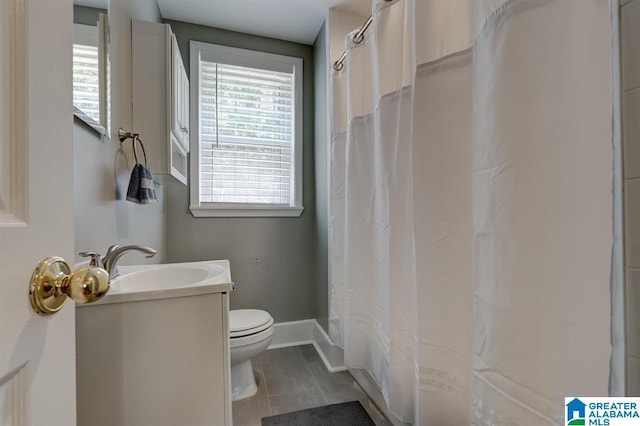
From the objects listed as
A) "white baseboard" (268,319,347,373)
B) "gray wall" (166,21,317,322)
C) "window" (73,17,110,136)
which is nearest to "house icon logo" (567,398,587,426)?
"window" (73,17,110,136)

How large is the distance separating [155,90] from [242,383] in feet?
5.63

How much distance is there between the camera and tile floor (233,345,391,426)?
63.0 inches

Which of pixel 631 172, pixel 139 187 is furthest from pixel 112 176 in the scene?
pixel 631 172

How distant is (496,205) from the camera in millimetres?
703

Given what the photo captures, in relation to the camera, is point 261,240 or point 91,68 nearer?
point 91,68

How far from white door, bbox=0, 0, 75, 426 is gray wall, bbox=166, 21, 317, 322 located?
1.85 meters

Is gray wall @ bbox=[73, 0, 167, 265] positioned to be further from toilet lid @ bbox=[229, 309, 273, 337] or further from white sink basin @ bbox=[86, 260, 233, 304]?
toilet lid @ bbox=[229, 309, 273, 337]

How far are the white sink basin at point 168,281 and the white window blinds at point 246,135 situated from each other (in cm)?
104

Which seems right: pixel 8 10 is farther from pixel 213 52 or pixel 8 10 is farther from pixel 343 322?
pixel 213 52

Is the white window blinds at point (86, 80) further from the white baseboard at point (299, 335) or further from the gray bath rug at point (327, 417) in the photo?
the white baseboard at point (299, 335)

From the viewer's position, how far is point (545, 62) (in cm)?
63

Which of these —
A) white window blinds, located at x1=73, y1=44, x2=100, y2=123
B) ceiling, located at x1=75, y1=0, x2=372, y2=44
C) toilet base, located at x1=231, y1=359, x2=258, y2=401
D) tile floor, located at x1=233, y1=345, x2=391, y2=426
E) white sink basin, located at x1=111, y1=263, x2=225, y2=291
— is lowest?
tile floor, located at x1=233, y1=345, x2=391, y2=426

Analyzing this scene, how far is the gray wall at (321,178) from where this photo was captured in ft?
7.16

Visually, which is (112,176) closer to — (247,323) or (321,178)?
(247,323)
